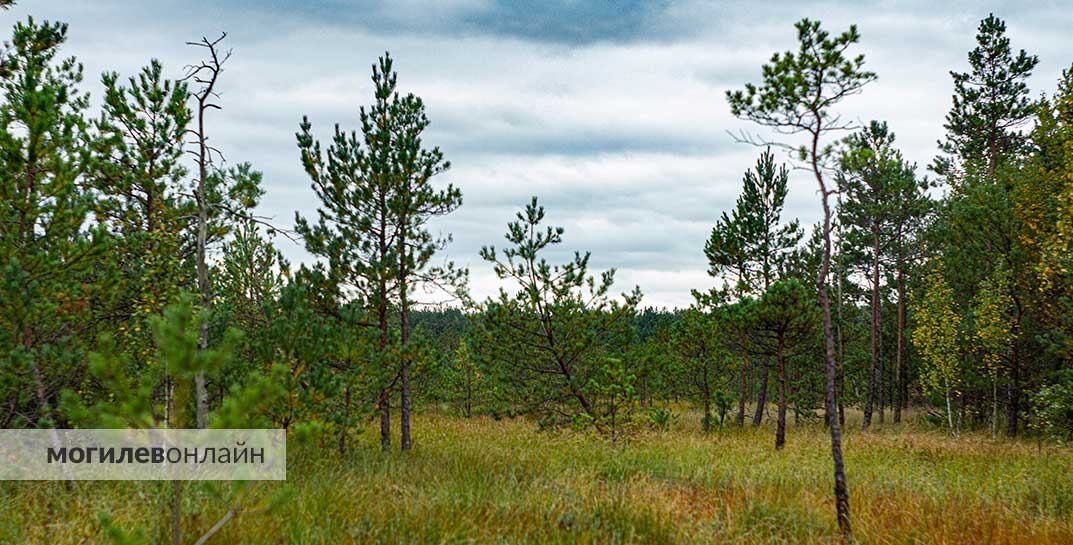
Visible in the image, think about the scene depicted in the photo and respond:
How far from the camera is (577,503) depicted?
22.8 ft

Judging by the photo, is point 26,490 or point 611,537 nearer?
point 611,537

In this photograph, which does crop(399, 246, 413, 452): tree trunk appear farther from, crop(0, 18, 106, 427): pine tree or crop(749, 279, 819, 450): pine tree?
crop(749, 279, 819, 450): pine tree

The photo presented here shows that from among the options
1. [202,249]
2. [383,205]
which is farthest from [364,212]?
[202,249]

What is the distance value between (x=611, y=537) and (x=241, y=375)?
24.6ft

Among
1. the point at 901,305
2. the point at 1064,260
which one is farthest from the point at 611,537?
the point at 901,305

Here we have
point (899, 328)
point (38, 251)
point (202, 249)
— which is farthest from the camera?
point (899, 328)

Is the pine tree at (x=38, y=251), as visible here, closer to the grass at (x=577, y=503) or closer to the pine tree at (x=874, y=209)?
the grass at (x=577, y=503)

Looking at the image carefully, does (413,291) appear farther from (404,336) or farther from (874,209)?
(874,209)

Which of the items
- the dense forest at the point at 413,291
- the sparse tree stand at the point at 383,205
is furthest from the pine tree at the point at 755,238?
the sparse tree stand at the point at 383,205

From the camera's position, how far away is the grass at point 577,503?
18.1ft

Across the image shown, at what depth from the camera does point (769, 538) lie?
621 cm

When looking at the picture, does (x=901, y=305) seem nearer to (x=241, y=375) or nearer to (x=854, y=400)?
(x=854, y=400)

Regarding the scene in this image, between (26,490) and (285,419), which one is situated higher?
(285,419)

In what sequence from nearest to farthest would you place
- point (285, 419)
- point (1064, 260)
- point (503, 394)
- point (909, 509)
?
point (909, 509), point (285, 419), point (1064, 260), point (503, 394)
